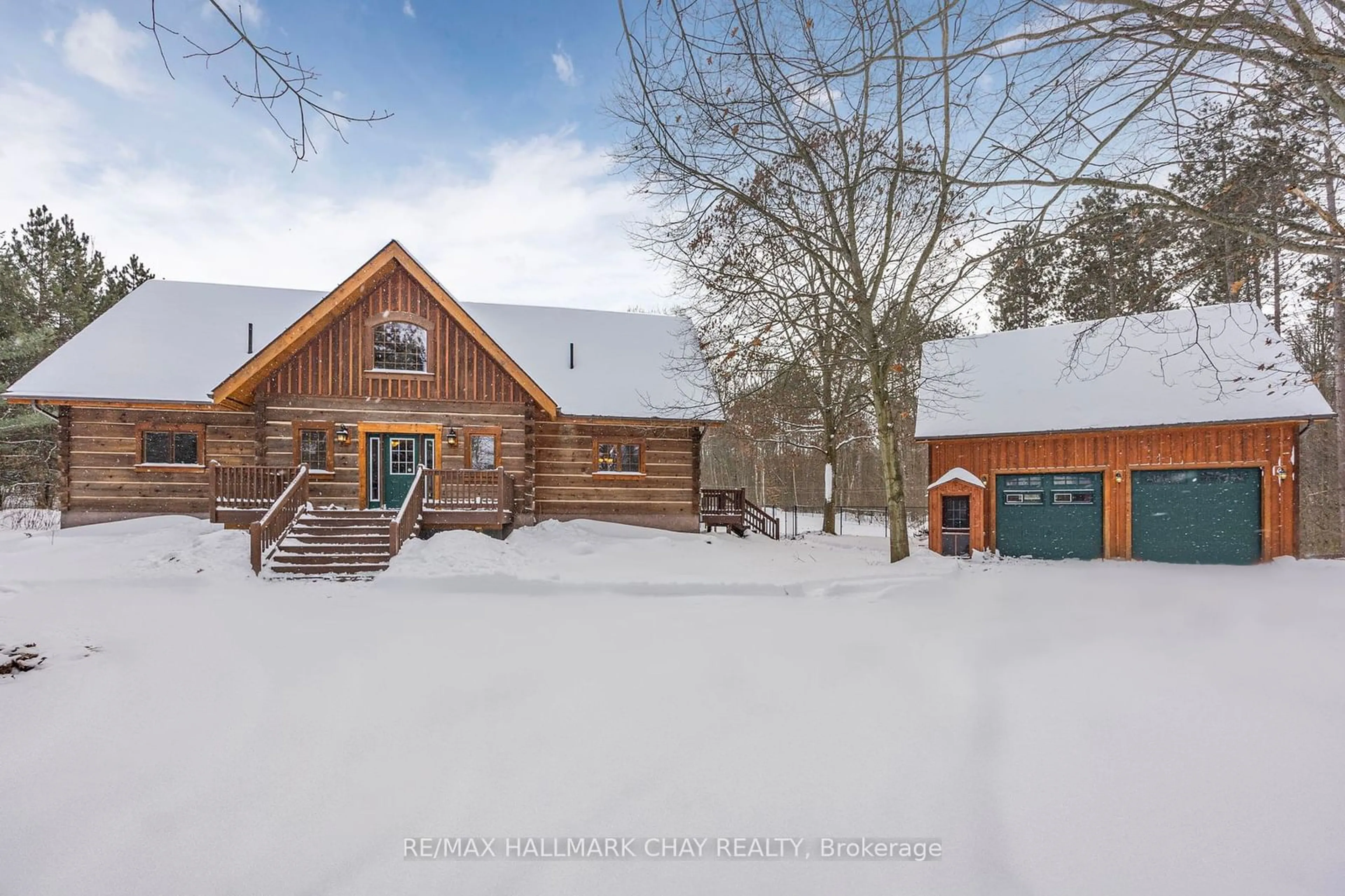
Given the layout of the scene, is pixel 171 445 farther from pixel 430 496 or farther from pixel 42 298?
pixel 42 298

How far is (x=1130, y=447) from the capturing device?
13.3 meters

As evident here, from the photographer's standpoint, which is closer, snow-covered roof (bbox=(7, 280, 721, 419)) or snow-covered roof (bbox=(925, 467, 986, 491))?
snow-covered roof (bbox=(925, 467, 986, 491))

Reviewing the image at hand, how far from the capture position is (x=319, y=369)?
14188 mm

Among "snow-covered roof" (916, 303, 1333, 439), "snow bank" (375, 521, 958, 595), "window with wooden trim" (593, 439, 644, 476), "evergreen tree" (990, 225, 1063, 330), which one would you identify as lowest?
"snow bank" (375, 521, 958, 595)

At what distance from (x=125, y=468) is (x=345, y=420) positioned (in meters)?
5.97

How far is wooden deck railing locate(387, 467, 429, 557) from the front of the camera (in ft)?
36.3

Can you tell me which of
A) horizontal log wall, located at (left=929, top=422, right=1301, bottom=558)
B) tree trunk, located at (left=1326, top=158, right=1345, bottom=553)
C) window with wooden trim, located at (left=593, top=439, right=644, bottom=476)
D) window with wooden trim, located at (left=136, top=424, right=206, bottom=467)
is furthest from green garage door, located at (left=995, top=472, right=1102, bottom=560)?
window with wooden trim, located at (left=136, top=424, right=206, bottom=467)

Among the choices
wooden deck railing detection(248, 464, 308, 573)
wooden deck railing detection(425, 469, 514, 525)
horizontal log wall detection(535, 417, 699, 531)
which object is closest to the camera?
wooden deck railing detection(248, 464, 308, 573)

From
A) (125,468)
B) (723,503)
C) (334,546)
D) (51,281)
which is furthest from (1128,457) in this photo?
(51,281)

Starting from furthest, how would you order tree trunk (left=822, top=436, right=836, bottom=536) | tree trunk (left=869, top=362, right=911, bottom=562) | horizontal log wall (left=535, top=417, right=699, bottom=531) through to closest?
tree trunk (left=822, top=436, right=836, bottom=536) → horizontal log wall (left=535, top=417, right=699, bottom=531) → tree trunk (left=869, top=362, right=911, bottom=562)

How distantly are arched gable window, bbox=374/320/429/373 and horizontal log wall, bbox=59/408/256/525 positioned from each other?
395 centimetres

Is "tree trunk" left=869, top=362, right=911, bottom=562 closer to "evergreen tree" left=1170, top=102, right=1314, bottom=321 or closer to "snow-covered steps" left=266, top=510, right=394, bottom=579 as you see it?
"evergreen tree" left=1170, top=102, right=1314, bottom=321

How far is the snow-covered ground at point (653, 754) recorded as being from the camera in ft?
8.91

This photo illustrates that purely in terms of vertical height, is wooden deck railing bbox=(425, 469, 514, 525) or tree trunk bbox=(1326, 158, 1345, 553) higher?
tree trunk bbox=(1326, 158, 1345, 553)
